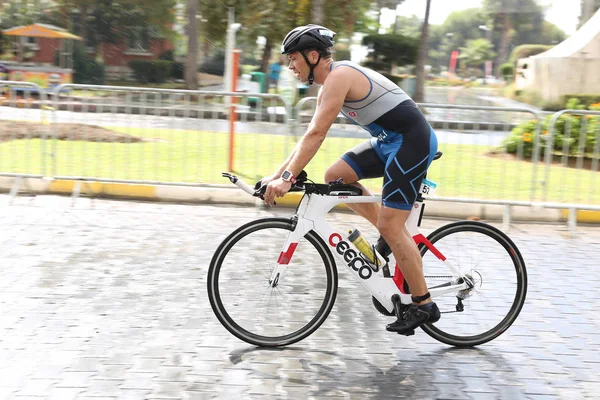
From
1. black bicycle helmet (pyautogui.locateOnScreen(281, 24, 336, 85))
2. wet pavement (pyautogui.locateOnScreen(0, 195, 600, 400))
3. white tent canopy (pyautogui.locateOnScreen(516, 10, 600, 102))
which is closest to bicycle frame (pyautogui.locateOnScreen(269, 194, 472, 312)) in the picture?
wet pavement (pyautogui.locateOnScreen(0, 195, 600, 400))

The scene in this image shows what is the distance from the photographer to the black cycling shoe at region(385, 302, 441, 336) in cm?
476

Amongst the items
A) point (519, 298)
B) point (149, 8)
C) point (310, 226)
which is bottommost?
point (519, 298)

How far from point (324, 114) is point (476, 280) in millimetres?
1463

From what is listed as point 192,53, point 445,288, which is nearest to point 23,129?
point 445,288

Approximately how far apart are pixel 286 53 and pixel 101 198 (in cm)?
590

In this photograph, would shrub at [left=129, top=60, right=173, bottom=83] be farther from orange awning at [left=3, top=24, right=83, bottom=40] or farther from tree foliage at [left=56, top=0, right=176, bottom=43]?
orange awning at [left=3, top=24, right=83, bottom=40]

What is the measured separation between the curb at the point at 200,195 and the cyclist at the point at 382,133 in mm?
4871

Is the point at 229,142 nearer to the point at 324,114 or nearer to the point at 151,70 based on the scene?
the point at 324,114

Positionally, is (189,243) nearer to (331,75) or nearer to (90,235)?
(90,235)

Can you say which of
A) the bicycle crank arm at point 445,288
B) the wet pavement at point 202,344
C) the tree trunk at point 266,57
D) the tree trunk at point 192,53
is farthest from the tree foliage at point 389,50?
the bicycle crank arm at point 445,288

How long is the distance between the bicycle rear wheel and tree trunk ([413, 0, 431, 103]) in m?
22.9

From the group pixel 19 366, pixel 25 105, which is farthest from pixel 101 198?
pixel 19 366

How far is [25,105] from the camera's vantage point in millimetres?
9859

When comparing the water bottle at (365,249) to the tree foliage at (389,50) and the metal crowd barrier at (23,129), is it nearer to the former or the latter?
the metal crowd barrier at (23,129)
